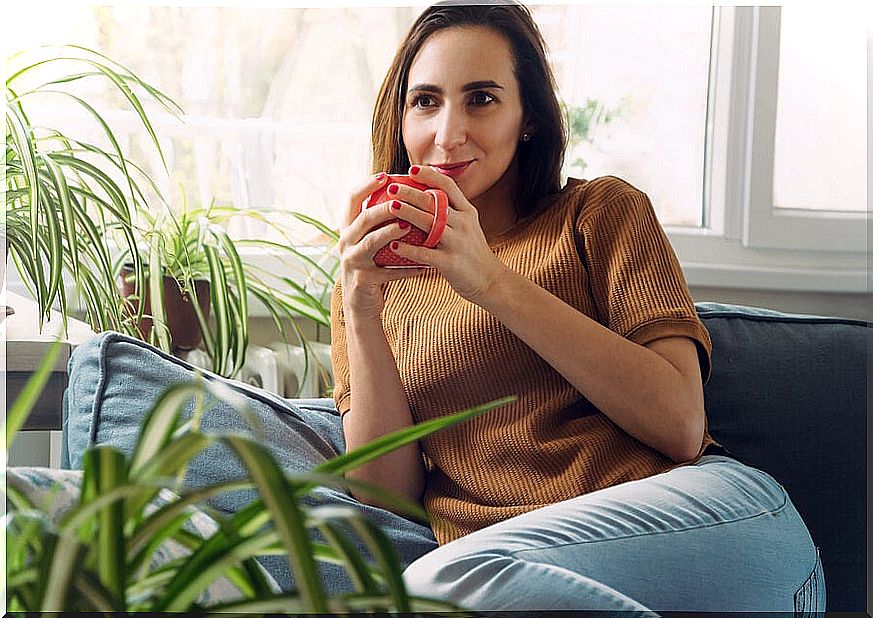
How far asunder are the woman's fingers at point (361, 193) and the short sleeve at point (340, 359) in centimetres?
25

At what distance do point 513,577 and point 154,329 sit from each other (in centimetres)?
109

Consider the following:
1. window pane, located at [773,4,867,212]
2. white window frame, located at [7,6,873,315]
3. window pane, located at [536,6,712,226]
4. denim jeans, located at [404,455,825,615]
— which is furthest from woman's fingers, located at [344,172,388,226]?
window pane, located at [773,4,867,212]

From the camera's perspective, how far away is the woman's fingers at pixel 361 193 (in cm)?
119

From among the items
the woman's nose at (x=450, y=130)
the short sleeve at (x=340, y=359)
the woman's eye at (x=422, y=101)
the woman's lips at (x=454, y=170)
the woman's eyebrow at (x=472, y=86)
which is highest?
the woman's eyebrow at (x=472, y=86)

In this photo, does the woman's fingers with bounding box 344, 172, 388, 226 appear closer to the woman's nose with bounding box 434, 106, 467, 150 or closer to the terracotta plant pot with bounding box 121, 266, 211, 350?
the woman's nose with bounding box 434, 106, 467, 150

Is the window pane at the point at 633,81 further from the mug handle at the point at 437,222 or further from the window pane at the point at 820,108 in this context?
the mug handle at the point at 437,222

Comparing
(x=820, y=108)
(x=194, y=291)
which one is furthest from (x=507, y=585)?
(x=820, y=108)

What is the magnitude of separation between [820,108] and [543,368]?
1347mm

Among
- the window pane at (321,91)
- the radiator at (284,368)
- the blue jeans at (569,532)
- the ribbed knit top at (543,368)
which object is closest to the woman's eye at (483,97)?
the ribbed knit top at (543,368)

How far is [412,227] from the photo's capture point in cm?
114

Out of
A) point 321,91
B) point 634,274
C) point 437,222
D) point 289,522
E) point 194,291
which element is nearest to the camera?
point 289,522

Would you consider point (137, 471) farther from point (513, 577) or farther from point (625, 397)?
point (625, 397)

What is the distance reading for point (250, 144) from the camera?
88.3 inches

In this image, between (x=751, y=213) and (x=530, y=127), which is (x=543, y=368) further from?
(x=751, y=213)
